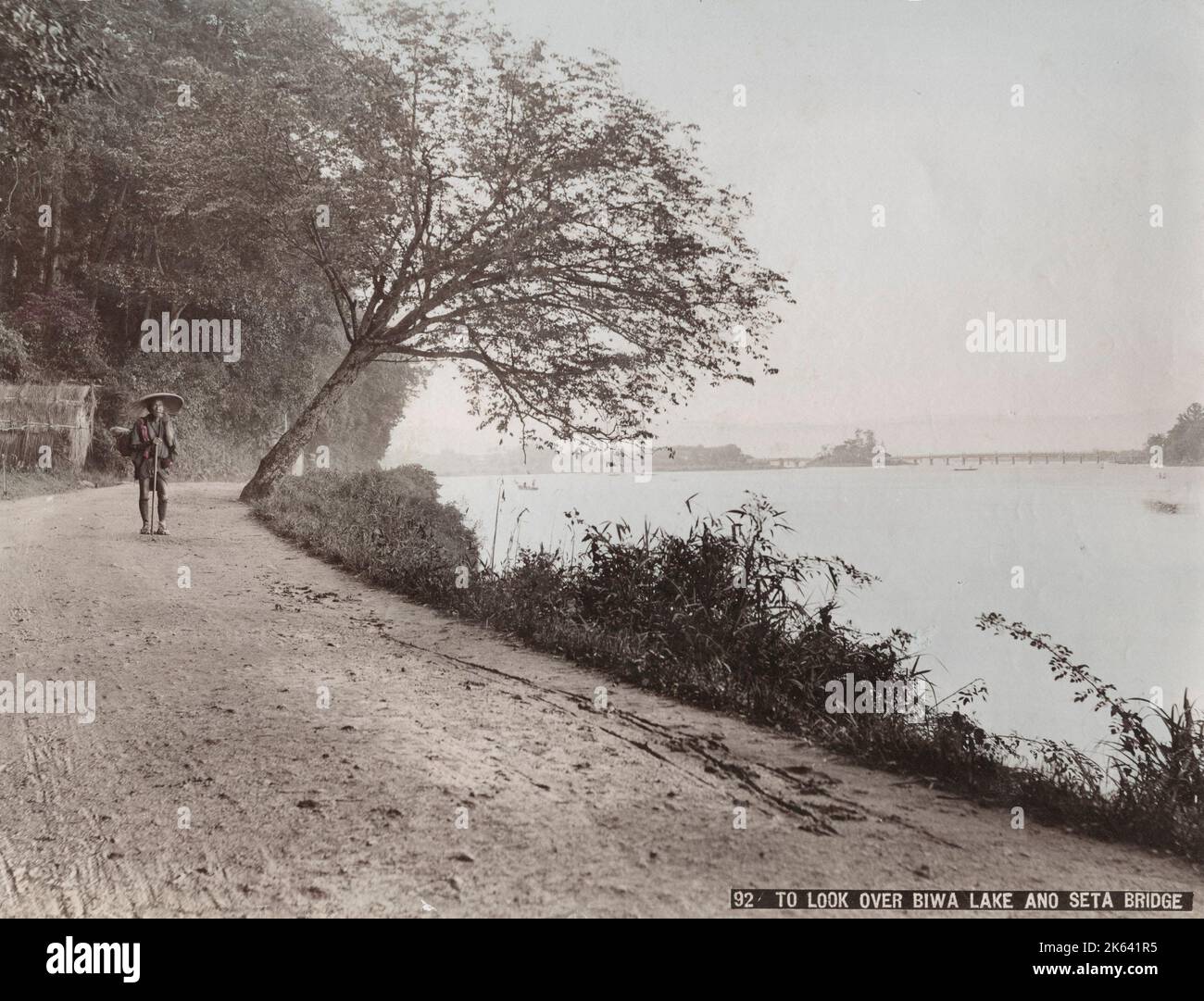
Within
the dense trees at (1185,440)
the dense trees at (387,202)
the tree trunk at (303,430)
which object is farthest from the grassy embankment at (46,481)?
the dense trees at (1185,440)

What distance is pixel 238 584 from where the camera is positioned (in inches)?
199

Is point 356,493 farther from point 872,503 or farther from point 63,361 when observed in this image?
point 872,503

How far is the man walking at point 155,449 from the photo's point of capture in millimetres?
4805

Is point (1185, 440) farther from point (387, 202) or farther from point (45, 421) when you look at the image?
point (45, 421)

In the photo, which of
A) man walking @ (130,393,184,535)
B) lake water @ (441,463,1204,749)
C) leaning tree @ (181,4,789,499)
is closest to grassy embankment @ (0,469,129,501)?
man walking @ (130,393,184,535)

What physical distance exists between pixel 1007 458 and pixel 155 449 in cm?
529

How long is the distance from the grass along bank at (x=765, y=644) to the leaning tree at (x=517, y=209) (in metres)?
0.90

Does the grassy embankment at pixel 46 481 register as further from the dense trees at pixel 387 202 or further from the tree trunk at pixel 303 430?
the tree trunk at pixel 303 430

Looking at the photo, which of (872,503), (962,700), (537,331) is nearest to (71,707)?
(537,331)

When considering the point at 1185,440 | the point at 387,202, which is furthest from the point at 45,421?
the point at 1185,440

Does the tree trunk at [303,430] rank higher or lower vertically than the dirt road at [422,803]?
higher

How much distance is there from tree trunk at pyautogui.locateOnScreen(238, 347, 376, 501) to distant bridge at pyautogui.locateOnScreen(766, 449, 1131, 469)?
11.9 ft

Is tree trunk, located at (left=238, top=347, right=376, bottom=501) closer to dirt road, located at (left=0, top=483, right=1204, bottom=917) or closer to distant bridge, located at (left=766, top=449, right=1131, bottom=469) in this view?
dirt road, located at (left=0, top=483, right=1204, bottom=917)

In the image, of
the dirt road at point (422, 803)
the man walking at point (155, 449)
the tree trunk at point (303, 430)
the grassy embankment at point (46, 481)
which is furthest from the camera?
the tree trunk at point (303, 430)
